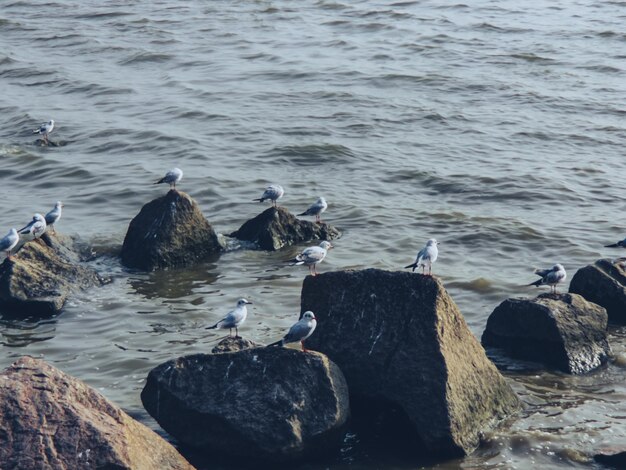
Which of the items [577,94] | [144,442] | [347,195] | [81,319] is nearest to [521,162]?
[347,195]

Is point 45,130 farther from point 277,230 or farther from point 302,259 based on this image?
point 302,259

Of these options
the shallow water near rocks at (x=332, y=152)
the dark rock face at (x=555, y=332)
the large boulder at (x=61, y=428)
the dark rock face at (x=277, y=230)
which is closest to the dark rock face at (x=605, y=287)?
the shallow water near rocks at (x=332, y=152)

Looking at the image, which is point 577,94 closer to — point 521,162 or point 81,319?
point 521,162

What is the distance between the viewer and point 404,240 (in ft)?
53.7

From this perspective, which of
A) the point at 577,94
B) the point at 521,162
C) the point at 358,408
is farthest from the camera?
the point at 577,94

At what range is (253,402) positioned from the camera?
9039mm

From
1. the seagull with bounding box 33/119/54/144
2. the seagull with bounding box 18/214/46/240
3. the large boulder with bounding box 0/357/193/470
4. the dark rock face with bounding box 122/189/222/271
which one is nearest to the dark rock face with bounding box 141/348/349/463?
the large boulder with bounding box 0/357/193/470

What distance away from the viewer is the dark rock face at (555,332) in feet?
37.3

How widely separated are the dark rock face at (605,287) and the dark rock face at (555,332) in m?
1.03

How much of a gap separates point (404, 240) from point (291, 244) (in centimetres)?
199

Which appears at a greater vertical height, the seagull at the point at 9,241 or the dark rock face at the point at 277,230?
the seagull at the point at 9,241

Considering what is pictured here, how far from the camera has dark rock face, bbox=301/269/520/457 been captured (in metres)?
9.34

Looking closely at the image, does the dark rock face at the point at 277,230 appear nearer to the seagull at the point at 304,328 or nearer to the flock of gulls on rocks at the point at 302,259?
the flock of gulls on rocks at the point at 302,259

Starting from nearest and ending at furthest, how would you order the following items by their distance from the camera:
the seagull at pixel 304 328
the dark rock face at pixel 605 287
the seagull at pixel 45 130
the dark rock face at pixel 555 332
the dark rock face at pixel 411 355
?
the dark rock face at pixel 411 355 < the seagull at pixel 304 328 < the dark rock face at pixel 555 332 < the dark rock face at pixel 605 287 < the seagull at pixel 45 130
